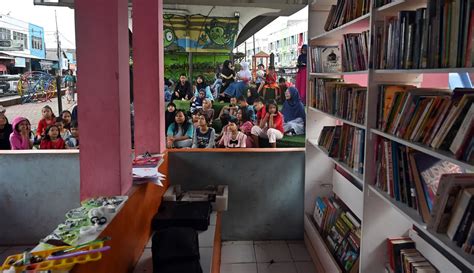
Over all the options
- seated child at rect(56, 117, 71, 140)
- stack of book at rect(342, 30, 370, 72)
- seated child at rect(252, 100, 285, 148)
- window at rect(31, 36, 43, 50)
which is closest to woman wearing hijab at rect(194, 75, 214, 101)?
seated child at rect(252, 100, 285, 148)

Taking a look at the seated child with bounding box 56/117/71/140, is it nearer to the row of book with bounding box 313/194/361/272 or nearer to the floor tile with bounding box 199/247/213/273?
the floor tile with bounding box 199/247/213/273

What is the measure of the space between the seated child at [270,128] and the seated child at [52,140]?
2.24 m

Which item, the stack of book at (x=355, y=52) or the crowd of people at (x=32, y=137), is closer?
the stack of book at (x=355, y=52)

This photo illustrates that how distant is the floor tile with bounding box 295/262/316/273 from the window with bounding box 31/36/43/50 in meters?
10.3

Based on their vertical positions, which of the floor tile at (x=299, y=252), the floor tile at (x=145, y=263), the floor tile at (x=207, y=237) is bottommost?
the floor tile at (x=299, y=252)

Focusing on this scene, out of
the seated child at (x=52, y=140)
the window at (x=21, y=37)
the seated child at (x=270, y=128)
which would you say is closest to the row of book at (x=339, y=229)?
the seated child at (x=270, y=128)

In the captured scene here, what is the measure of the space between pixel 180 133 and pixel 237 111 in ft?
4.57

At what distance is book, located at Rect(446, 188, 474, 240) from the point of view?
1403 millimetres

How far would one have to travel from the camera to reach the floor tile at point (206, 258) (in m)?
2.30

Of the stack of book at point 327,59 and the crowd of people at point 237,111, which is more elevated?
the stack of book at point 327,59

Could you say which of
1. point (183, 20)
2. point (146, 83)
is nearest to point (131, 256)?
point (146, 83)

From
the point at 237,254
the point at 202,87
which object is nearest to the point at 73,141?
the point at 237,254

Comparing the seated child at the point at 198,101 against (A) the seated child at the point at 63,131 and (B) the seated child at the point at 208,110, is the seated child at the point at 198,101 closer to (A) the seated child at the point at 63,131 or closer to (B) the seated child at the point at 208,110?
(B) the seated child at the point at 208,110

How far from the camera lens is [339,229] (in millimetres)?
2943
